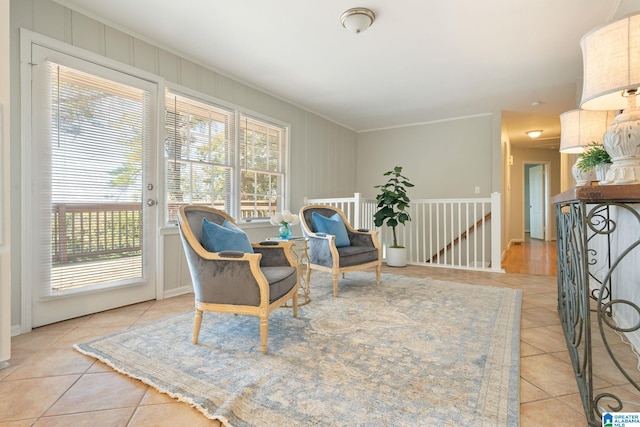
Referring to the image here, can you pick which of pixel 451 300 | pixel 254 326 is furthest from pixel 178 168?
pixel 451 300

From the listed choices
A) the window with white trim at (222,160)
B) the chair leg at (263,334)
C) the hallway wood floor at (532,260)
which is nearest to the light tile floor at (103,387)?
the chair leg at (263,334)

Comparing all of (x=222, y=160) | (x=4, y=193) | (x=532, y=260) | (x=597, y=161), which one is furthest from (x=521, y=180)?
(x=4, y=193)

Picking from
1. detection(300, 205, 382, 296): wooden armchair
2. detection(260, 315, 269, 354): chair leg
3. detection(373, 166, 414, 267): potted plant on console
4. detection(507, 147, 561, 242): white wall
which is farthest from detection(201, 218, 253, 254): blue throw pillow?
detection(507, 147, 561, 242): white wall

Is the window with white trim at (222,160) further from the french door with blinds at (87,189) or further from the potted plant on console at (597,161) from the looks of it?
the potted plant on console at (597,161)

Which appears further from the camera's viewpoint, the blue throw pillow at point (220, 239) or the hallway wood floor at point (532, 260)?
the hallway wood floor at point (532, 260)

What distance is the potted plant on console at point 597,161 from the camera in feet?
5.70

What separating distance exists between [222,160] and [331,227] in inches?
60.8

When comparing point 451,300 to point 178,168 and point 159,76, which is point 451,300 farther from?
point 159,76

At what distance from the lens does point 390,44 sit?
3.07 metres

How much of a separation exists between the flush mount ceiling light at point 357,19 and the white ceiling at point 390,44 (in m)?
0.06

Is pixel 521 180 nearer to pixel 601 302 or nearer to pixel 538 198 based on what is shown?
pixel 538 198

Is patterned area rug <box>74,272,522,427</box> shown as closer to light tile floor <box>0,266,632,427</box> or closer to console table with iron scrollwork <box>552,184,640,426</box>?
light tile floor <box>0,266,632,427</box>

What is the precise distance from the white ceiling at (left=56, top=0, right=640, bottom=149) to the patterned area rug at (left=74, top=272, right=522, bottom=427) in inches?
96.4

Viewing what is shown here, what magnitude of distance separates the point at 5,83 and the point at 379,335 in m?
2.64
